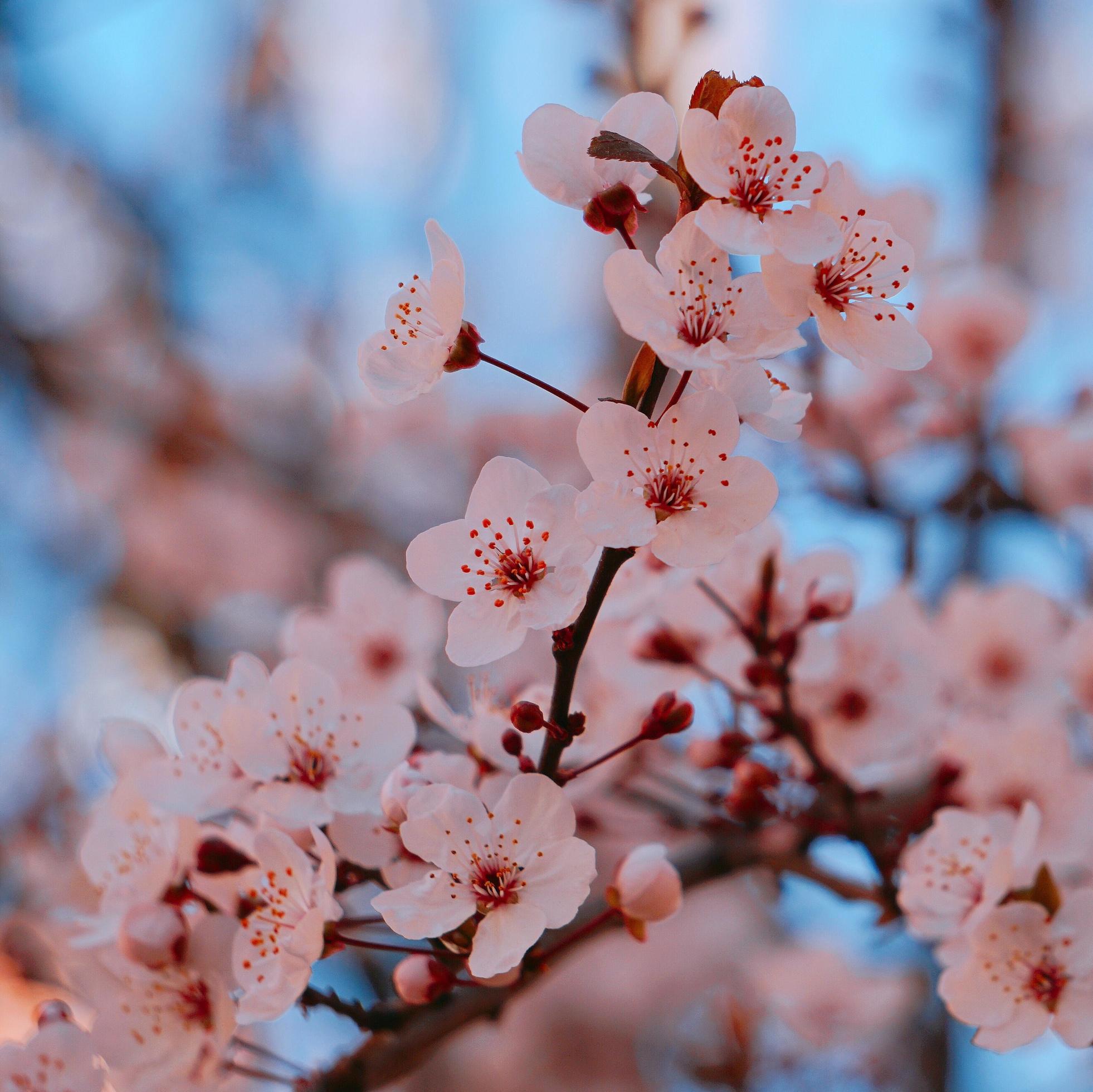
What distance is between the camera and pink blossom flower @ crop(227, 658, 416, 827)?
0.93 metres

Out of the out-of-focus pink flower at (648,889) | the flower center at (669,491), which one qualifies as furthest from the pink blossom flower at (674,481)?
the out-of-focus pink flower at (648,889)

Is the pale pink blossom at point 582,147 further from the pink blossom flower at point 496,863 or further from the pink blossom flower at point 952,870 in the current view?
the pink blossom flower at point 952,870

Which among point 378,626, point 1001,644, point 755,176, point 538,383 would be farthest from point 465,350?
point 1001,644

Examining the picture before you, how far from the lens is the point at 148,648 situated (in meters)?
3.75

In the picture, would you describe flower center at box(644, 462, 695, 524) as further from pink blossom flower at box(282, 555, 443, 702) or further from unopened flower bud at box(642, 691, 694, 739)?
pink blossom flower at box(282, 555, 443, 702)

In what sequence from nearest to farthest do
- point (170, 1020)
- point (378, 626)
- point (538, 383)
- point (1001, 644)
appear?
point (538, 383), point (170, 1020), point (378, 626), point (1001, 644)

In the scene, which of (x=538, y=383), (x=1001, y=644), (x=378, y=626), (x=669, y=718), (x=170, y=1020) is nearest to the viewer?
(x=538, y=383)

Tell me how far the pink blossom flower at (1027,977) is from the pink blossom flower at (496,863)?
1.30 ft

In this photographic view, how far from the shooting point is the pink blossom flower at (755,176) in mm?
729

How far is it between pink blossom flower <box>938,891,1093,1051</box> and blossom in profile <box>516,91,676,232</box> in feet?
2.30

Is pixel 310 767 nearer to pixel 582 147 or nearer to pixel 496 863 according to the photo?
pixel 496 863

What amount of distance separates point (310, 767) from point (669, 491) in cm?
43

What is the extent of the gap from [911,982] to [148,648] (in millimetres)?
2740

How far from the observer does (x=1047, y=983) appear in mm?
912
